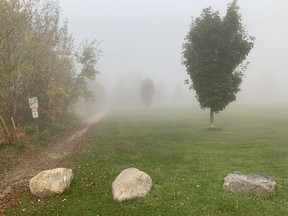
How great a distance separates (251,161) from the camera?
23.5 metres

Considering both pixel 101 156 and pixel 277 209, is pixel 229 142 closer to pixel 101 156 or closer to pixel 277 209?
pixel 101 156

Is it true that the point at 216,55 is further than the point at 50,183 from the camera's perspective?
Yes

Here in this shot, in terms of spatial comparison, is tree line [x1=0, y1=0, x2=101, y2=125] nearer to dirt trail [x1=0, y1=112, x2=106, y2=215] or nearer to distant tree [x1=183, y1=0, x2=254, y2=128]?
dirt trail [x1=0, y1=112, x2=106, y2=215]

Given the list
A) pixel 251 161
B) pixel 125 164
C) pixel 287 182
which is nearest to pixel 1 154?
pixel 125 164

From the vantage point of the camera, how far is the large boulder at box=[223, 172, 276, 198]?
53.8ft

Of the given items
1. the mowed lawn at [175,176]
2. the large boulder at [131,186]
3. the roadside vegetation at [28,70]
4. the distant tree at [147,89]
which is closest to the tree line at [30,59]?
the roadside vegetation at [28,70]

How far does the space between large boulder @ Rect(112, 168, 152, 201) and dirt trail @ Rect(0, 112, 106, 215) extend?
18.8ft

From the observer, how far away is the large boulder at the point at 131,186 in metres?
16.5

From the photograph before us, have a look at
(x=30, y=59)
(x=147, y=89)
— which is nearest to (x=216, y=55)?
(x=30, y=59)

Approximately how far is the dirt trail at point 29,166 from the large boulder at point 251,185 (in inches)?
462

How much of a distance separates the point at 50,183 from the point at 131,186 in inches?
186

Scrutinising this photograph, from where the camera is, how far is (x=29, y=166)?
81.6 ft

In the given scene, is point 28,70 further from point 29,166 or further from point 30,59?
point 29,166

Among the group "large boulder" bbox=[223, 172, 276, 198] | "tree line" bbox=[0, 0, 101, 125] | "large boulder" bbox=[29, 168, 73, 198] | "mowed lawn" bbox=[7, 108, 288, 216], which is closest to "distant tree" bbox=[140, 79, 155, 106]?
"tree line" bbox=[0, 0, 101, 125]
